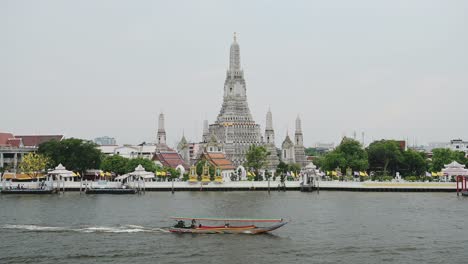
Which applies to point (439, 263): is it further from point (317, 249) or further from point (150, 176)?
point (150, 176)

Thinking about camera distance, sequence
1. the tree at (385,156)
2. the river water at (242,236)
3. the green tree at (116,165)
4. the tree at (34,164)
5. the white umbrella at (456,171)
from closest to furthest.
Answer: the river water at (242,236) → the white umbrella at (456,171) → the tree at (34,164) → the green tree at (116,165) → the tree at (385,156)

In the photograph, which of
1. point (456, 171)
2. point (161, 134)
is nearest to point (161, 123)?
point (161, 134)

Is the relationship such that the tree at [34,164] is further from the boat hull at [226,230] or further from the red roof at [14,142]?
the boat hull at [226,230]

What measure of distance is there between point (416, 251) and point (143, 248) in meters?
16.8

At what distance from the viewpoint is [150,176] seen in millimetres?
94938

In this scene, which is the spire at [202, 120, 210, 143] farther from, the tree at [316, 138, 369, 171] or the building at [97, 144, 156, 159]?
the tree at [316, 138, 369, 171]

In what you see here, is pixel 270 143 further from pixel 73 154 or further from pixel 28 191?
pixel 28 191

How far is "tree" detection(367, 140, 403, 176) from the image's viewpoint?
119250 mm

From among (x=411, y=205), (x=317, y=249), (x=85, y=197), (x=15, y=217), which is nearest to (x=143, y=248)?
(x=317, y=249)

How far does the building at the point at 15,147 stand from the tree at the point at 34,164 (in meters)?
13.2

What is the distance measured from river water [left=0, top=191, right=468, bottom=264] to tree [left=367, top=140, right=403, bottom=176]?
4494 cm

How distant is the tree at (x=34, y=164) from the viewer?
99.6m

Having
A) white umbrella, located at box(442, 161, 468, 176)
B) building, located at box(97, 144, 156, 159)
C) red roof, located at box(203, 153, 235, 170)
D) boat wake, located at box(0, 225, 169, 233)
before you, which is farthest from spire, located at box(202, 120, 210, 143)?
boat wake, located at box(0, 225, 169, 233)

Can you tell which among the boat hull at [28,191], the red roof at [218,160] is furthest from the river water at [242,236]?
the red roof at [218,160]
